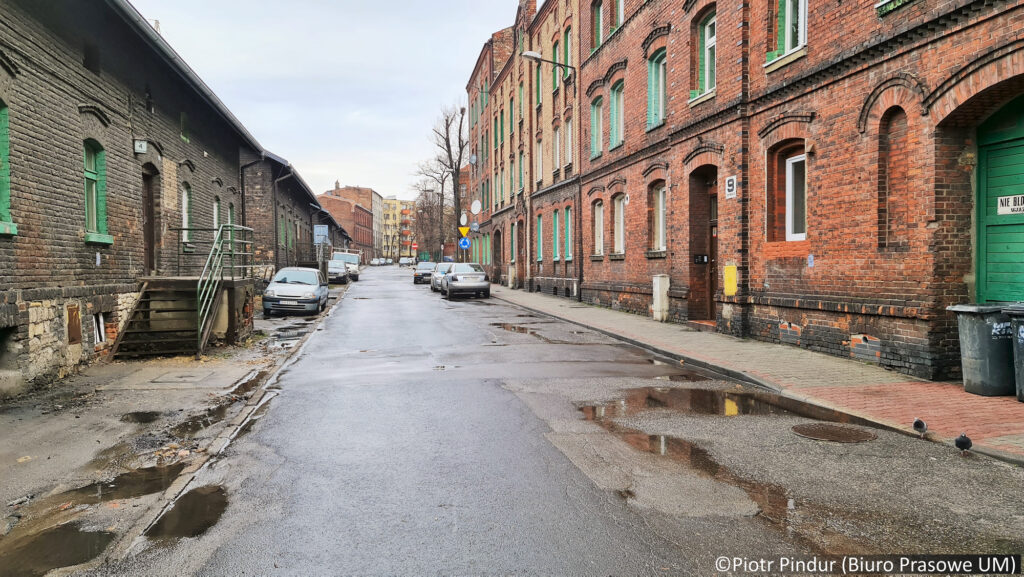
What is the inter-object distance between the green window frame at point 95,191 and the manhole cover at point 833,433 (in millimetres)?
10156

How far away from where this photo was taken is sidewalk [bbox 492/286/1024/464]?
19.6 ft

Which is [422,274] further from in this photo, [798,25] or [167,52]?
[798,25]

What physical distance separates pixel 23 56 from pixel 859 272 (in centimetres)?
1161

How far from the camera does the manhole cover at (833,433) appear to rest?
586cm

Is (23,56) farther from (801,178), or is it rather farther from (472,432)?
(801,178)

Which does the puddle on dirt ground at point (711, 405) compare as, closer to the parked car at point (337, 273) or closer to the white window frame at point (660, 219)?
the white window frame at point (660, 219)

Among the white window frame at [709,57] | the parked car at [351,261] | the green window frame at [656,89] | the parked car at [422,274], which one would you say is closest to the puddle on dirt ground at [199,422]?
the white window frame at [709,57]

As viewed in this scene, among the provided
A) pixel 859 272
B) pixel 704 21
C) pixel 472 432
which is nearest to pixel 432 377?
pixel 472 432

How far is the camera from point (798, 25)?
11.5m

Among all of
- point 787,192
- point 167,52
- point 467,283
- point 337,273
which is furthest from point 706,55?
point 337,273

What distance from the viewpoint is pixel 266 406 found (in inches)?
297

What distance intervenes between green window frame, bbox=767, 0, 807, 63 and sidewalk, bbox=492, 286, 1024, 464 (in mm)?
5234

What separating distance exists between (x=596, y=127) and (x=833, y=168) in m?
13.0

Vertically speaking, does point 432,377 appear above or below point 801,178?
below
